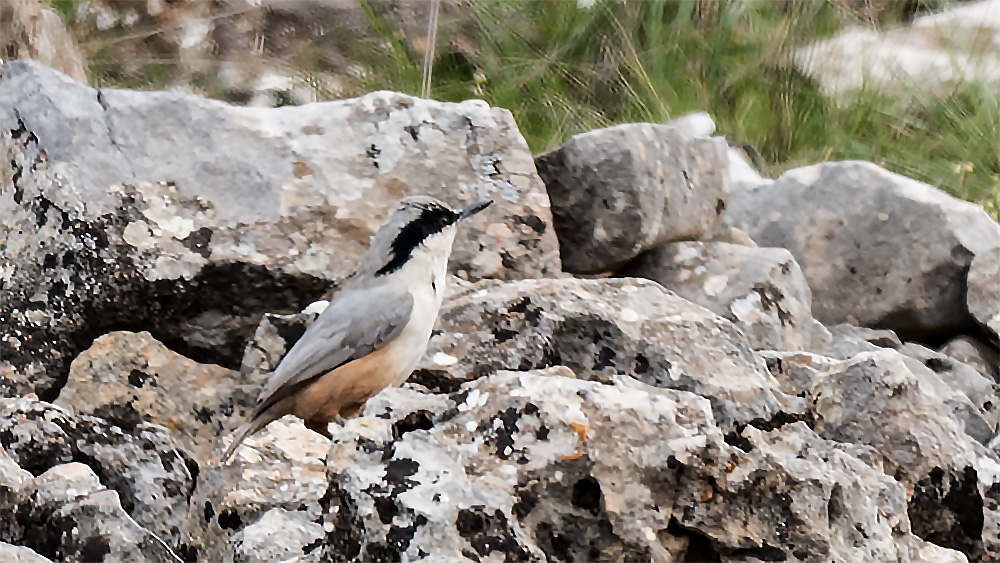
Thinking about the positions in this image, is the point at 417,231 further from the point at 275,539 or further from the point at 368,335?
the point at 275,539

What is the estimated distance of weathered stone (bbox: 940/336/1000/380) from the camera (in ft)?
13.8

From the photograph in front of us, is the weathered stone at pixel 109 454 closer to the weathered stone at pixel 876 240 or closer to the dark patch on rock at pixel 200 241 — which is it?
the dark patch on rock at pixel 200 241

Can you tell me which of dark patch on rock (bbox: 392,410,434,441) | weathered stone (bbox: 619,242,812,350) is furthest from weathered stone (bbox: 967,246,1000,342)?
dark patch on rock (bbox: 392,410,434,441)

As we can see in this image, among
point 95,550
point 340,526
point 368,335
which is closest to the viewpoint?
point 340,526

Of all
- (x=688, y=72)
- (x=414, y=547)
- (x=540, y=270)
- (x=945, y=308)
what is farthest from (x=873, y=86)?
(x=414, y=547)

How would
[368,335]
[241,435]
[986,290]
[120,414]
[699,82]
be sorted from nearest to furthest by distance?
1. [241,435]
2. [368,335]
3. [120,414]
4. [986,290]
5. [699,82]

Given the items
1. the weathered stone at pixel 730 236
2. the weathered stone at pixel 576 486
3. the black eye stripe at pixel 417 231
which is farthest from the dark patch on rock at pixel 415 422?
the weathered stone at pixel 730 236

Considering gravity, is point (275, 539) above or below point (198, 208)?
below

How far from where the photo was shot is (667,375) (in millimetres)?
2535

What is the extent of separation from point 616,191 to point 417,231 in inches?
48.8

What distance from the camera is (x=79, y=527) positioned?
2338mm

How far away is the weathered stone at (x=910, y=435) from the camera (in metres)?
2.55

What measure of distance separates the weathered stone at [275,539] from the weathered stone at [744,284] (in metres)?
1.91

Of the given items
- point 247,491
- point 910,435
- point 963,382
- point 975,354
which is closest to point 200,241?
point 247,491
